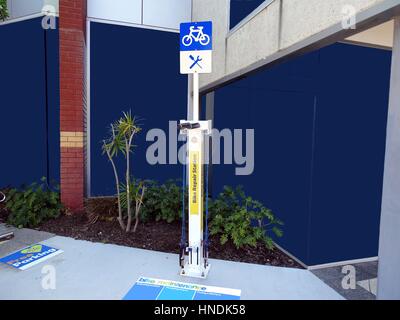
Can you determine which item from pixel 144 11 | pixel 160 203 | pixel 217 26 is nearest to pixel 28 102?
pixel 144 11

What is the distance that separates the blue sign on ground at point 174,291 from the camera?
2525 mm

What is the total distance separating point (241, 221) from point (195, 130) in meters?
1.45

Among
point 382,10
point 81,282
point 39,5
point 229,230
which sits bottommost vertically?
point 81,282

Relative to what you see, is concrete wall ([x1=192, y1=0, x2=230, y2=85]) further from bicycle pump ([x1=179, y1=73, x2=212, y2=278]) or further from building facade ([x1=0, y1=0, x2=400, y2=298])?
bicycle pump ([x1=179, y1=73, x2=212, y2=278])

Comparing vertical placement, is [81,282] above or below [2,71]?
below

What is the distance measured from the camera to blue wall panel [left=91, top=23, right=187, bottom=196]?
18.8 ft

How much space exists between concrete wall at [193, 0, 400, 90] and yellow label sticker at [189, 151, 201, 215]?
1502mm

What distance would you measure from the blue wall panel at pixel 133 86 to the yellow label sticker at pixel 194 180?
3.45 meters

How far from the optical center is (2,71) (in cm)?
576

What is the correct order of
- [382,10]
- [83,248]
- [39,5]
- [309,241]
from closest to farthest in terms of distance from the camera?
[382,10] → [309,241] → [83,248] → [39,5]

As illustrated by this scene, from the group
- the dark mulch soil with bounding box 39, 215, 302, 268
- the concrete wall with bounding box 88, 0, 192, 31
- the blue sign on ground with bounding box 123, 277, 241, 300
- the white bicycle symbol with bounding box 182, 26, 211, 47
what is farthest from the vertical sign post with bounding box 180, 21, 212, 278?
the concrete wall with bounding box 88, 0, 192, 31
